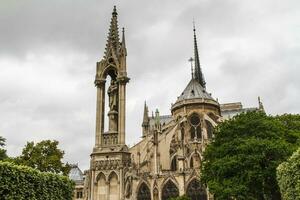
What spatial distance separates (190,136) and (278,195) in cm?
4450

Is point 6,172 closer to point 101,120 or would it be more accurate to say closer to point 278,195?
point 101,120

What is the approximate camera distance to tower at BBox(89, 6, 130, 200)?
27000mm

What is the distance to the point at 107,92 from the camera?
29.4m

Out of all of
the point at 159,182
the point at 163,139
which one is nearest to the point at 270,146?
the point at 159,182

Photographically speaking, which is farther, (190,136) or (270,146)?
(190,136)

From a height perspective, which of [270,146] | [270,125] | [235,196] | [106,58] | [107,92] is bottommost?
[235,196]

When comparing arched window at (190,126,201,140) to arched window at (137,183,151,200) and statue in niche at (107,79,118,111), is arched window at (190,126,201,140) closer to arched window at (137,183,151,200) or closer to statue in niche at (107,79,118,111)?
arched window at (137,183,151,200)

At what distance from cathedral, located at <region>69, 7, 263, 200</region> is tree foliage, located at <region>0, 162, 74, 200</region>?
5.82 meters

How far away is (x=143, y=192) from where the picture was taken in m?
59.0

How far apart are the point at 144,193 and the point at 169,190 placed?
380 cm

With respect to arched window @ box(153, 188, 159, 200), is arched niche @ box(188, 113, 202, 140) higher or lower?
higher

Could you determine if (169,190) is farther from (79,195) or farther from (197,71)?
(197,71)

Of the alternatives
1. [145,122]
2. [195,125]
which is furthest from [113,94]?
[145,122]

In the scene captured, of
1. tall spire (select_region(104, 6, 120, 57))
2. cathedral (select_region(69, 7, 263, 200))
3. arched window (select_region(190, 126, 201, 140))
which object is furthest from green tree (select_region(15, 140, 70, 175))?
arched window (select_region(190, 126, 201, 140))
